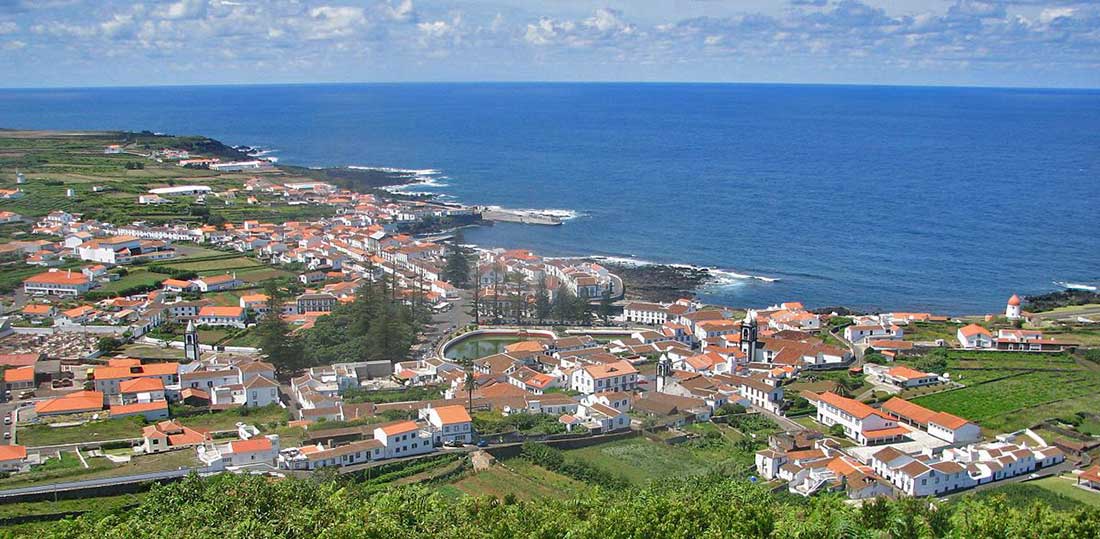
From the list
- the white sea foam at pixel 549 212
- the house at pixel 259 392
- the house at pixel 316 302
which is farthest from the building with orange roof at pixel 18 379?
the white sea foam at pixel 549 212

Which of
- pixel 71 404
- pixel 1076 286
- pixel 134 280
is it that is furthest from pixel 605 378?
pixel 1076 286

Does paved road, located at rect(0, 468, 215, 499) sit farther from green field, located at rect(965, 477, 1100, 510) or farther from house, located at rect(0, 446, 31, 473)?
green field, located at rect(965, 477, 1100, 510)

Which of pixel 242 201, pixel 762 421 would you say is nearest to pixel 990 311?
pixel 762 421

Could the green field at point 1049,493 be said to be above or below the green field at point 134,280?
below

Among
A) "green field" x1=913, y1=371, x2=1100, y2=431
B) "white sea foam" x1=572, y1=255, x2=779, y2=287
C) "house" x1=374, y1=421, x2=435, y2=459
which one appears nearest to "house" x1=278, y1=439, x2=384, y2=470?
"house" x1=374, y1=421, x2=435, y2=459

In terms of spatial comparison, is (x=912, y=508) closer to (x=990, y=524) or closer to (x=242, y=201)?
(x=990, y=524)

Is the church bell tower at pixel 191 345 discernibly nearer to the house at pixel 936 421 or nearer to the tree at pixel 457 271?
the tree at pixel 457 271
